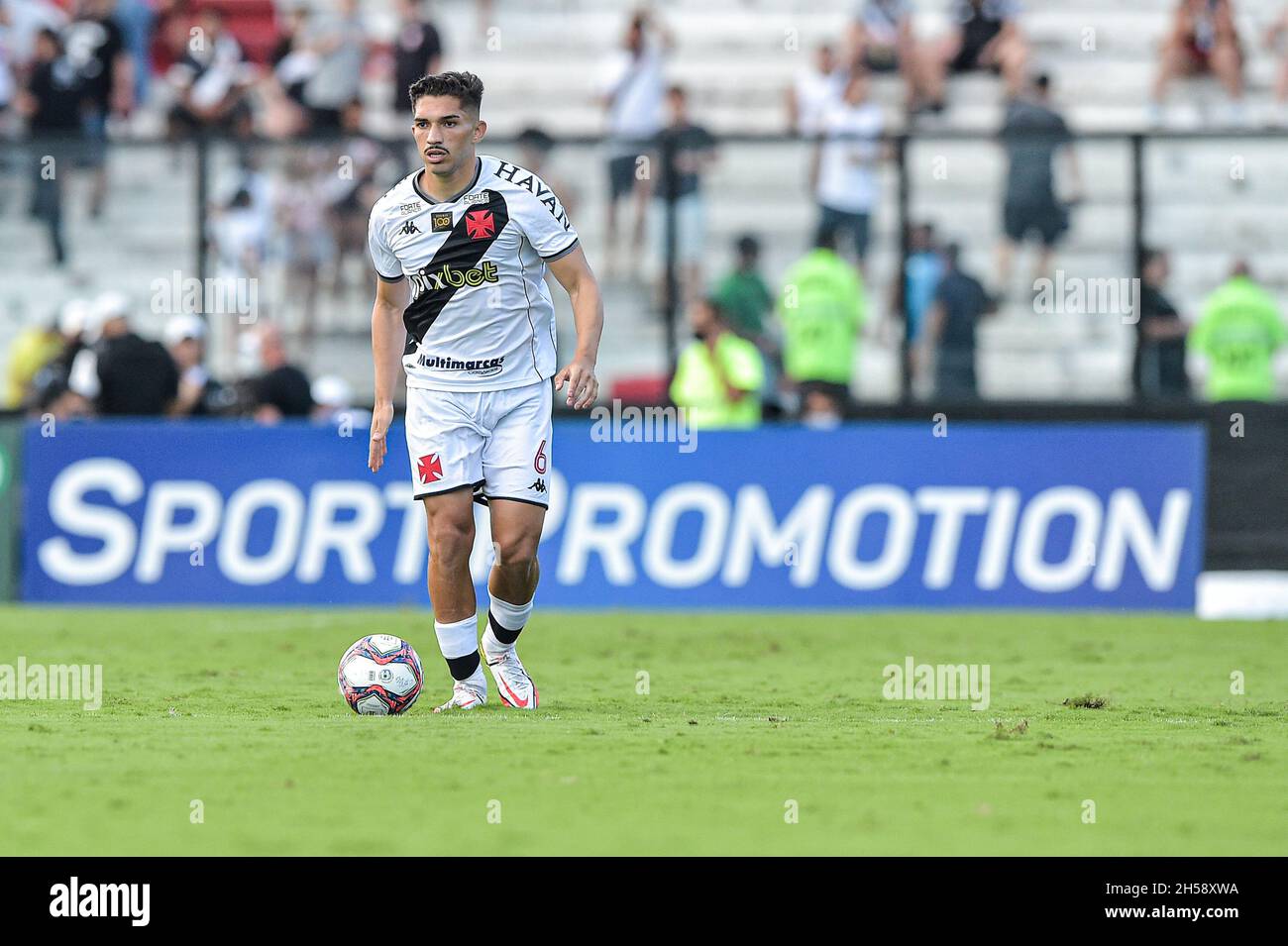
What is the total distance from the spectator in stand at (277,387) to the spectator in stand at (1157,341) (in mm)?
6416

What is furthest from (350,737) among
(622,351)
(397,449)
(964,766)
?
(622,351)

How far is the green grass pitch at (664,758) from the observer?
6.71 m

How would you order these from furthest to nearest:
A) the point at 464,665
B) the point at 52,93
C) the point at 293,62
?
1. the point at 293,62
2. the point at 52,93
3. the point at 464,665

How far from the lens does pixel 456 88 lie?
901 centimetres

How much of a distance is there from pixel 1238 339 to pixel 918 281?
8.20 feet

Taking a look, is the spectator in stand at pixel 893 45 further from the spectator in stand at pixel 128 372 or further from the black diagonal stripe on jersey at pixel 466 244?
the black diagonal stripe on jersey at pixel 466 244

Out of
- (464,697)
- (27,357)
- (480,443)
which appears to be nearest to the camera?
(480,443)

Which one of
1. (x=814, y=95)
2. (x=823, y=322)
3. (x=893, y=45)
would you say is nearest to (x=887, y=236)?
(x=823, y=322)

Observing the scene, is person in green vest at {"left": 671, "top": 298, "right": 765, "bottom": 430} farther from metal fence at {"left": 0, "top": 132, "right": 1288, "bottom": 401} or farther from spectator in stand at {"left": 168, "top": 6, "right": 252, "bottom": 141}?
spectator in stand at {"left": 168, "top": 6, "right": 252, "bottom": 141}

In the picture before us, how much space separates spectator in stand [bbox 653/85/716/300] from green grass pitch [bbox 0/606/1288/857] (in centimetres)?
462

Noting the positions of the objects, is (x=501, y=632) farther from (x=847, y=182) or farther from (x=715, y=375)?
(x=847, y=182)

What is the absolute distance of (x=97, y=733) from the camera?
899 centimetres

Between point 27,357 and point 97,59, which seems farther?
point 97,59
